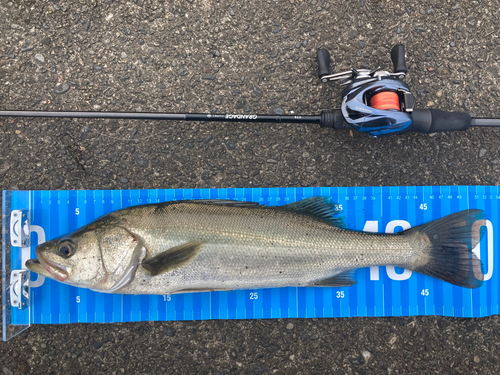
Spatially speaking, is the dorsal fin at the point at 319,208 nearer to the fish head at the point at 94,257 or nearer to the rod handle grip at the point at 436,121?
the rod handle grip at the point at 436,121

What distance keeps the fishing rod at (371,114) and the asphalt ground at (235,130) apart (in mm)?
262

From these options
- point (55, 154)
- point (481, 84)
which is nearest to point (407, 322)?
point (481, 84)

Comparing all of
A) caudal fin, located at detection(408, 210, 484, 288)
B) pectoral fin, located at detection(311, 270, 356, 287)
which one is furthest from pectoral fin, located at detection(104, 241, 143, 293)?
caudal fin, located at detection(408, 210, 484, 288)

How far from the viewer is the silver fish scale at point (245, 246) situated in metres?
2.49

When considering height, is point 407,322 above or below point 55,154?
below

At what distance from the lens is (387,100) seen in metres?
2.63

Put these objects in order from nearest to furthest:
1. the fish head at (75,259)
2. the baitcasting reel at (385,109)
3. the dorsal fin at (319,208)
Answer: the fish head at (75,259) → the baitcasting reel at (385,109) → the dorsal fin at (319,208)

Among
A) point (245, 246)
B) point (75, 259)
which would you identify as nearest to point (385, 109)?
point (245, 246)

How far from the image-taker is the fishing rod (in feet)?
8.61

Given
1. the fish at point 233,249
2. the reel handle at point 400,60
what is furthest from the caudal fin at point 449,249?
the reel handle at point 400,60

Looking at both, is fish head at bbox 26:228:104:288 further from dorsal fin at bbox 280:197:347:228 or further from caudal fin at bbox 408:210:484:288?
caudal fin at bbox 408:210:484:288

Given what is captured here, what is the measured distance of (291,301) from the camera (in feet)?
9.98

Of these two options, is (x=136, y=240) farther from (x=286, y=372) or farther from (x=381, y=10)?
(x=381, y=10)

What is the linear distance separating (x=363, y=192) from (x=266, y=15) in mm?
1967
